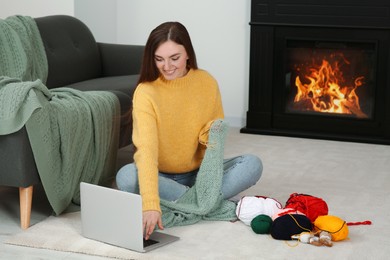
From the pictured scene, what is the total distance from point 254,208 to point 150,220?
462mm

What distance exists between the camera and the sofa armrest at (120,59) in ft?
Result: 15.3

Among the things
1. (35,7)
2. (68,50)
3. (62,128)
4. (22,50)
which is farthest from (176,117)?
(35,7)

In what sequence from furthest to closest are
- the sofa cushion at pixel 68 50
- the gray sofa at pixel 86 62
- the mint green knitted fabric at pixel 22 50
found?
the sofa cushion at pixel 68 50, the gray sofa at pixel 86 62, the mint green knitted fabric at pixel 22 50

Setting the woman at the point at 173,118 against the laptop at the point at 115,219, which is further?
the woman at the point at 173,118

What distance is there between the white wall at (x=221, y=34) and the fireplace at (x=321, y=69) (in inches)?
6.2

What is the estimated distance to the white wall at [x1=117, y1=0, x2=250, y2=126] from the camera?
16.7ft

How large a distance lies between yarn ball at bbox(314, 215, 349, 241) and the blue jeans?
0.39 m

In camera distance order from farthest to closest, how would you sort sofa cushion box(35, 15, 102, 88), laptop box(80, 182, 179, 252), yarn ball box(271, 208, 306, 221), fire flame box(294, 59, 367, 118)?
fire flame box(294, 59, 367, 118) → sofa cushion box(35, 15, 102, 88) → yarn ball box(271, 208, 306, 221) → laptop box(80, 182, 179, 252)

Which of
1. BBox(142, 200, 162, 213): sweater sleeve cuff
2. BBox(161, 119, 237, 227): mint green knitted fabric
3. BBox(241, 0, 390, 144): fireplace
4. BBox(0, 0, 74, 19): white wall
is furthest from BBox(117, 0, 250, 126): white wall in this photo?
BBox(142, 200, 162, 213): sweater sleeve cuff

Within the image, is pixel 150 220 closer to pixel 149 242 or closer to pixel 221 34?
pixel 149 242

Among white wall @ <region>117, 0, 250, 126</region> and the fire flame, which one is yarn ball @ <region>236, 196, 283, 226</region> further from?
white wall @ <region>117, 0, 250, 126</region>

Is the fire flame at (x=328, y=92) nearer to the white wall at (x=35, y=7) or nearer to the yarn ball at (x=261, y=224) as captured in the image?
the white wall at (x=35, y=7)

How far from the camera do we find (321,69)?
4930 millimetres

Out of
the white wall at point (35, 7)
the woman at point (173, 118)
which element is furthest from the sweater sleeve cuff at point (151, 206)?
the white wall at point (35, 7)
